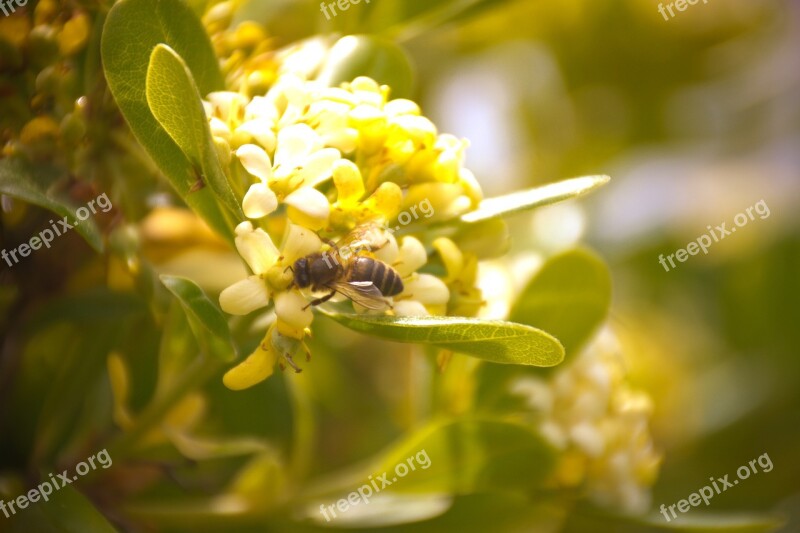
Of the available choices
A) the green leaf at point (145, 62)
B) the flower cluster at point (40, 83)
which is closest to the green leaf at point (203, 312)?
the green leaf at point (145, 62)

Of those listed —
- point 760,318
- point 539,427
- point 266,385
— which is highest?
point 266,385

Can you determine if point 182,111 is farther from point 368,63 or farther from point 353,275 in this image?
point 368,63

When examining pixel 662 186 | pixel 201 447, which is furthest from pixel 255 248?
pixel 662 186

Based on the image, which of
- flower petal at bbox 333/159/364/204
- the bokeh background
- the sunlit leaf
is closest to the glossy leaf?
the bokeh background

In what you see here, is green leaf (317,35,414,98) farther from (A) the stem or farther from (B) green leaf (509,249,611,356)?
(A) the stem

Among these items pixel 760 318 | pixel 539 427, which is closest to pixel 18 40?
pixel 539 427

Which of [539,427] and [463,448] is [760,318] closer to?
[539,427]
